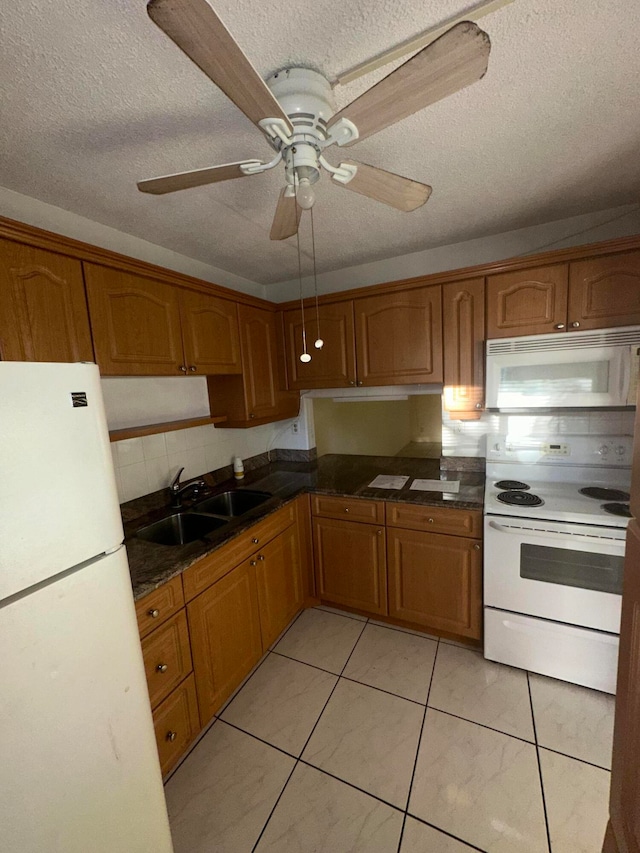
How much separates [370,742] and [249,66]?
2.20m

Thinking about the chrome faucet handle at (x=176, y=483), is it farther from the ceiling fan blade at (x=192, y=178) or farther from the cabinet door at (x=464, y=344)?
the cabinet door at (x=464, y=344)

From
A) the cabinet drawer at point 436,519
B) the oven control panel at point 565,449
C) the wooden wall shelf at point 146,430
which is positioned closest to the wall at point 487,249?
the oven control panel at point 565,449

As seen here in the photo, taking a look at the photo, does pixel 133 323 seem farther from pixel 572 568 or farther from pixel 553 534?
pixel 572 568

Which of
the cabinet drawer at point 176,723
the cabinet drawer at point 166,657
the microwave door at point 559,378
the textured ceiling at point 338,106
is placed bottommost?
the cabinet drawer at point 176,723

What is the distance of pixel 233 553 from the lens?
1607mm

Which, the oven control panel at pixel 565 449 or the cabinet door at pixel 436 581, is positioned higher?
the oven control panel at pixel 565 449

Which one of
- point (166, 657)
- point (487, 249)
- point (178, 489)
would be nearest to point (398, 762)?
point (166, 657)

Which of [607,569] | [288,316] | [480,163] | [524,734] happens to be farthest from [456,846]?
[288,316]

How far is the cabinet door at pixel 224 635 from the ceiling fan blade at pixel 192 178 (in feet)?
4.83

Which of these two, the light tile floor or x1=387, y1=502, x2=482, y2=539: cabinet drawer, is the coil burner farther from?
the light tile floor

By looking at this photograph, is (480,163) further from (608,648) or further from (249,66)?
(608,648)

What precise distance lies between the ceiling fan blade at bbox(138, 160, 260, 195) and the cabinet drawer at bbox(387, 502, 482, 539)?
5.43ft

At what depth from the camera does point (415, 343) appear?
6.71 feet

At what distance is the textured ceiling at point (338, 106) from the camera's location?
30.9 inches
